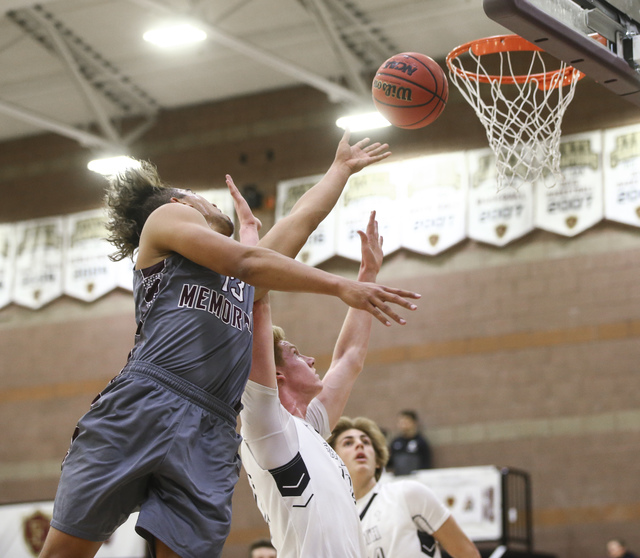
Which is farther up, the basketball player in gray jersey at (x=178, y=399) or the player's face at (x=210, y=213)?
the player's face at (x=210, y=213)

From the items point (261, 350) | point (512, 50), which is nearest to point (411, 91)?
point (512, 50)

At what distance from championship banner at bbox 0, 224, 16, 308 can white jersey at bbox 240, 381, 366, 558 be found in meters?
12.9

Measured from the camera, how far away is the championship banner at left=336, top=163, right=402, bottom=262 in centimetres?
1302

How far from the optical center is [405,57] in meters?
5.54

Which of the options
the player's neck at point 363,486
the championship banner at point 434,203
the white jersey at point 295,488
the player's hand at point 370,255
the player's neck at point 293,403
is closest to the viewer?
the white jersey at point 295,488

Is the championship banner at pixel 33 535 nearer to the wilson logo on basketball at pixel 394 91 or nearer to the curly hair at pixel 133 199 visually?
the wilson logo on basketball at pixel 394 91

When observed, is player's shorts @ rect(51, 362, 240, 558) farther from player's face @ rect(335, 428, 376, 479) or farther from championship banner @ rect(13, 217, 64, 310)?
championship banner @ rect(13, 217, 64, 310)

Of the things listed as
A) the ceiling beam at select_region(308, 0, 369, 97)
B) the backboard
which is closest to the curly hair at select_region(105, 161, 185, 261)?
the backboard

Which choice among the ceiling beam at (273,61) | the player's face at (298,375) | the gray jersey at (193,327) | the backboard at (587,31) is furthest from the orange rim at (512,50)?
the ceiling beam at (273,61)

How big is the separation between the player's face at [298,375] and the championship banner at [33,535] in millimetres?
6420

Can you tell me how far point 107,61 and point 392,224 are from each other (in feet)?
16.8

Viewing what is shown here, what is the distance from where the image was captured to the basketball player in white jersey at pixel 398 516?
5.32m

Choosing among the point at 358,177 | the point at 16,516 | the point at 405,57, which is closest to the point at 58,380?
the point at 16,516

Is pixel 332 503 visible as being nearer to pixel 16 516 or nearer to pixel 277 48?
pixel 16 516
